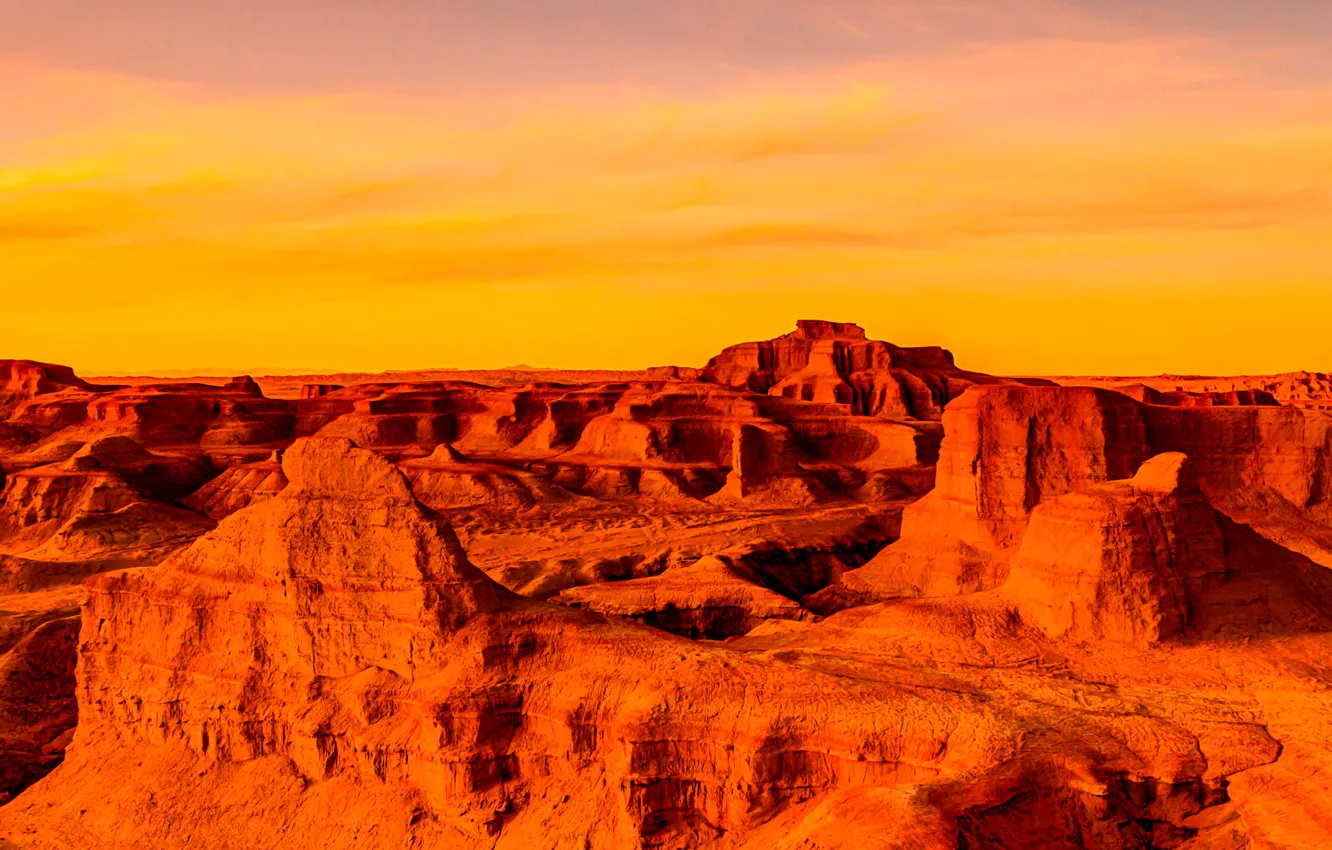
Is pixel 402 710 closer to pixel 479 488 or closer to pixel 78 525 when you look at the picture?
pixel 78 525

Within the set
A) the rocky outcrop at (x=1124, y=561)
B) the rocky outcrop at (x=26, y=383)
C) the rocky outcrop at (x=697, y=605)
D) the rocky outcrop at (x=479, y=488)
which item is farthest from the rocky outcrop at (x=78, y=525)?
the rocky outcrop at (x=1124, y=561)

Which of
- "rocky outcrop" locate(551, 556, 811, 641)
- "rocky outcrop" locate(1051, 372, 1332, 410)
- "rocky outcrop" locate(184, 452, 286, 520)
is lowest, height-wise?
"rocky outcrop" locate(551, 556, 811, 641)

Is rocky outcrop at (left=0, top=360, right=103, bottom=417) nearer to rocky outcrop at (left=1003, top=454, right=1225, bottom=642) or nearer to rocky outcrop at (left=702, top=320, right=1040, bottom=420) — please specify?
rocky outcrop at (left=702, top=320, right=1040, bottom=420)

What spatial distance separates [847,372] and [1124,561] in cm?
8216

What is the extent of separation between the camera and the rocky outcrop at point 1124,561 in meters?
23.2

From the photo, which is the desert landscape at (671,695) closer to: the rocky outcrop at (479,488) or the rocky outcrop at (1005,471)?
the rocky outcrop at (1005,471)

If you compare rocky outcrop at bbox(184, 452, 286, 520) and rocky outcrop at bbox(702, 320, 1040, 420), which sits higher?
rocky outcrop at bbox(702, 320, 1040, 420)

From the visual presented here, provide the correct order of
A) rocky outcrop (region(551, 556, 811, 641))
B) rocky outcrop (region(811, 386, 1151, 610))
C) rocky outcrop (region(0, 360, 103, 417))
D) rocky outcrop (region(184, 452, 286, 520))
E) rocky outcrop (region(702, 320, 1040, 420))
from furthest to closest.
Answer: rocky outcrop (region(702, 320, 1040, 420))
rocky outcrop (region(0, 360, 103, 417))
rocky outcrop (region(184, 452, 286, 520))
rocky outcrop (region(811, 386, 1151, 610))
rocky outcrop (region(551, 556, 811, 641))

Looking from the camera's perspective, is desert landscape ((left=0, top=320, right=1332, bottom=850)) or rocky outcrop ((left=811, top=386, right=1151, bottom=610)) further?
rocky outcrop ((left=811, top=386, right=1151, bottom=610))

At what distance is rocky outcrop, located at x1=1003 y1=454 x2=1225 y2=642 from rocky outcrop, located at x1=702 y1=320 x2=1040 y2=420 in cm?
6464

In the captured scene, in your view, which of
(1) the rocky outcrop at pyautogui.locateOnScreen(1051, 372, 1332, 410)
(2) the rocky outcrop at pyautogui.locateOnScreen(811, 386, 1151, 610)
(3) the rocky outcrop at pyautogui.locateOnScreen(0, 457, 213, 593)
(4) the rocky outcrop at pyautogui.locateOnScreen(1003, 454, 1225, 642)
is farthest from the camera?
(1) the rocky outcrop at pyautogui.locateOnScreen(1051, 372, 1332, 410)

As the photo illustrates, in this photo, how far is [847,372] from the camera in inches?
4126

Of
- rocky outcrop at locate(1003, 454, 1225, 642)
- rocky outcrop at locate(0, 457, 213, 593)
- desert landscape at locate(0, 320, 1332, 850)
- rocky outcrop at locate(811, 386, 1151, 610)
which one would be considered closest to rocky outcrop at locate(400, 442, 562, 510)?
rocky outcrop at locate(0, 457, 213, 593)

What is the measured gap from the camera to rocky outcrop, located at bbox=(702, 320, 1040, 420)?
97625 millimetres
